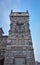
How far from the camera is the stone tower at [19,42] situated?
61.1ft

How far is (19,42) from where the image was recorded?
66.1ft

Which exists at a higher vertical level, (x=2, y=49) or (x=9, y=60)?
(x=2, y=49)

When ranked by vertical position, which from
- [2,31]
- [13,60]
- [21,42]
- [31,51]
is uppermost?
[2,31]

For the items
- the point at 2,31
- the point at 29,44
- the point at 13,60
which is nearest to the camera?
the point at 13,60

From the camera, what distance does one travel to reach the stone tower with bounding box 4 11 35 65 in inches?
733

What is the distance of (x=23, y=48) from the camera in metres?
19.6

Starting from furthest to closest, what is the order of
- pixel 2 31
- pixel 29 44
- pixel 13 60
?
1. pixel 2 31
2. pixel 29 44
3. pixel 13 60

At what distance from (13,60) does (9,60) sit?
575 millimetres

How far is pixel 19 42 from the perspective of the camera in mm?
20141

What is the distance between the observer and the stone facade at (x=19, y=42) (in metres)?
18.7

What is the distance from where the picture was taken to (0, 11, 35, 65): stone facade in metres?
18.7

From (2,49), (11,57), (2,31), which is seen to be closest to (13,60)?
(11,57)

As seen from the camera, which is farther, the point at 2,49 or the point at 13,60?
the point at 2,49

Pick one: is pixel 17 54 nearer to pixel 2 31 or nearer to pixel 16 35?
pixel 16 35
